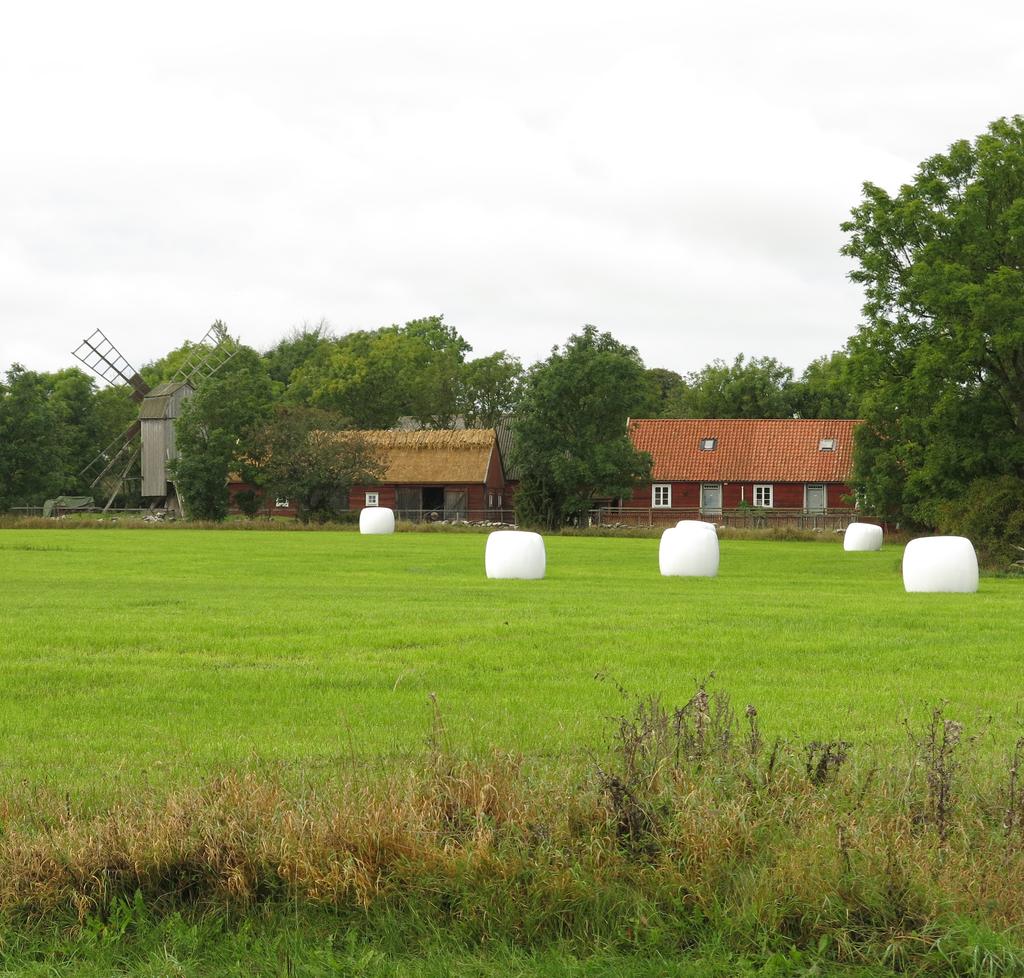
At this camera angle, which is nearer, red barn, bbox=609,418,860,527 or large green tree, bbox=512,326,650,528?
large green tree, bbox=512,326,650,528

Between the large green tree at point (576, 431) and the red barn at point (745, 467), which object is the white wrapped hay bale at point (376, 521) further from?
the red barn at point (745, 467)

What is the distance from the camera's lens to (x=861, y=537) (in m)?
52.8

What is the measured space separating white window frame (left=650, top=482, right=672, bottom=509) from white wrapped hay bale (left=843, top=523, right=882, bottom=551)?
102 ft

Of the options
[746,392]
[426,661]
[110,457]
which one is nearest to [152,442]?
[110,457]

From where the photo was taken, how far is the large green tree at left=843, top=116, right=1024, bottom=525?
37094mm

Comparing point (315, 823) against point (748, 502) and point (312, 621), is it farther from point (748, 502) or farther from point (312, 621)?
point (748, 502)

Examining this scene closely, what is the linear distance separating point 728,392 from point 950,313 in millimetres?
64863

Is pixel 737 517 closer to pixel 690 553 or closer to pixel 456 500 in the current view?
pixel 456 500

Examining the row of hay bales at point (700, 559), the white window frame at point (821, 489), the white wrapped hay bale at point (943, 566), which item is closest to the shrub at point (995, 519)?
the row of hay bales at point (700, 559)

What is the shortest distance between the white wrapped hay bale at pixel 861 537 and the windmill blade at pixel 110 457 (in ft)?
184

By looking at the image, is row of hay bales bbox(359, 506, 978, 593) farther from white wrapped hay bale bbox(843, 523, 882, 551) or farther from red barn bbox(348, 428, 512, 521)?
red barn bbox(348, 428, 512, 521)

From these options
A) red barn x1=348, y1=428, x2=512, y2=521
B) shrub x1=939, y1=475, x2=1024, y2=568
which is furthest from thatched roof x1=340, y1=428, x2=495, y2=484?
shrub x1=939, y1=475, x2=1024, y2=568

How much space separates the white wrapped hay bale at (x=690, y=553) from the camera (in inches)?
1245

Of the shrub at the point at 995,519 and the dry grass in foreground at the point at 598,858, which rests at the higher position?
the shrub at the point at 995,519
